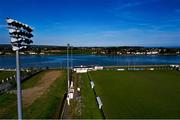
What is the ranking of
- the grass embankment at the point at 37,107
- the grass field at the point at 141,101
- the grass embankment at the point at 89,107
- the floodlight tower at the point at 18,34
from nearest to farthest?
the floodlight tower at the point at 18,34, the grass embankment at the point at 89,107, the grass embankment at the point at 37,107, the grass field at the point at 141,101

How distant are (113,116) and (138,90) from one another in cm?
1236

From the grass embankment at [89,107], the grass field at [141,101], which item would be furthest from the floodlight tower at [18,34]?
the grass field at [141,101]

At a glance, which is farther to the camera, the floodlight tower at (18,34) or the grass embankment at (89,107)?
the grass embankment at (89,107)

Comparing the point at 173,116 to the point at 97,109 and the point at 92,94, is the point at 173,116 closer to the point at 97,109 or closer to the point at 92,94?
the point at 97,109

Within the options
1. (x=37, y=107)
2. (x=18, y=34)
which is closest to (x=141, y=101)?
(x=37, y=107)

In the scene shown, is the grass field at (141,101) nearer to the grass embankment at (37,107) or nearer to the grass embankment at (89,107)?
the grass embankment at (89,107)

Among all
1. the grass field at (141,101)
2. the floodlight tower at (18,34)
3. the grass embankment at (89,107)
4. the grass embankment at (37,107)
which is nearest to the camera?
the floodlight tower at (18,34)

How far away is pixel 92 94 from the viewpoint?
2975 cm

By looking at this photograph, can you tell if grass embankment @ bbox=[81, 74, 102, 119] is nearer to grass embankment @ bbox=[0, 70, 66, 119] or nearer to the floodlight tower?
grass embankment @ bbox=[0, 70, 66, 119]

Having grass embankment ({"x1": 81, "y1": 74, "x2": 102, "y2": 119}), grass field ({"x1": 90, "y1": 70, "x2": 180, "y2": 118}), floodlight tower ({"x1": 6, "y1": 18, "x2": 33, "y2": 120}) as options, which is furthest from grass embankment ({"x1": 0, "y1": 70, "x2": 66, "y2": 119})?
floodlight tower ({"x1": 6, "y1": 18, "x2": 33, "y2": 120})

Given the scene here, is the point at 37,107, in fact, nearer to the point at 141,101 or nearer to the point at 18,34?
the point at 141,101

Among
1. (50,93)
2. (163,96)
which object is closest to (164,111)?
(163,96)

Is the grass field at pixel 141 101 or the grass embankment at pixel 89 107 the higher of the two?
the grass embankment at pixel 89 107

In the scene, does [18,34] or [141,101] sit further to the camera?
[141,101]
